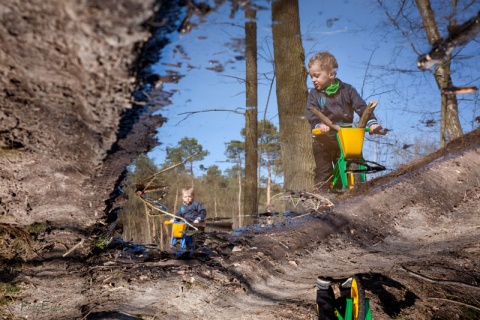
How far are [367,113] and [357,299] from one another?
7.42 feet

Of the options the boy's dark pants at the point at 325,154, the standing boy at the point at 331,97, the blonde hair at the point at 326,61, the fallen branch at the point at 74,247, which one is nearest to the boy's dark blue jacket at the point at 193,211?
the boy's dark pants at the point at 325,154

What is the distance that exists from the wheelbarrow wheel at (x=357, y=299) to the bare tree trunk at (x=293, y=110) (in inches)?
132

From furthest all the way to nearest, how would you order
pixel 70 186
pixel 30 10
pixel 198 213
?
pixel 198 213
pixel 70 186
pixel 30 10

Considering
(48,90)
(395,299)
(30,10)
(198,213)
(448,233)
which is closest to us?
(30,10)

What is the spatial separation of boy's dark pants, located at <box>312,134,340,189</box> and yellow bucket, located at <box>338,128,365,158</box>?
1.82 feet

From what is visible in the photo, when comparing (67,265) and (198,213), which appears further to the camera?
(198,213)

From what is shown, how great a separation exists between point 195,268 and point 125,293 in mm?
351

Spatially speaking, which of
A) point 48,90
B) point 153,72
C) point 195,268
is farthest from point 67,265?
point 153,72

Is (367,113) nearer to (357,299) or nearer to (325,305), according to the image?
(357,299)

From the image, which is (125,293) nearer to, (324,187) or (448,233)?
(448,233)

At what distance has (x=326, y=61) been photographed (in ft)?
13.3

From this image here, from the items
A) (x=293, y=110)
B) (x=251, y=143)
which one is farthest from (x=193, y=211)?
(x=293, y=110)

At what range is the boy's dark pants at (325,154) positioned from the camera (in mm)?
4203

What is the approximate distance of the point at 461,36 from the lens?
0.93 metres
